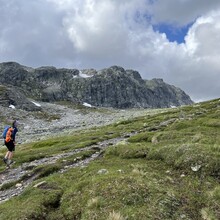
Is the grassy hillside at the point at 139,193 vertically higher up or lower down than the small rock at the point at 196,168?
lower down

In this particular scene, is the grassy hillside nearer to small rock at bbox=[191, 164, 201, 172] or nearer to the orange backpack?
small rock at bbox=[191, 164, 201, 172]

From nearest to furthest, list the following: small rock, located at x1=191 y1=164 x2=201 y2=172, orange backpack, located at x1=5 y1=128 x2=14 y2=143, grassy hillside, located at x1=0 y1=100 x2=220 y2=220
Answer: grassy hillside, located at x1=0 y1=100 x2=220 y2=220 → small rock, located at x1=191 y1=164 x2=201 y2=172 → orange backpack, located at x1=5 y1=128 x2=14 y2=143

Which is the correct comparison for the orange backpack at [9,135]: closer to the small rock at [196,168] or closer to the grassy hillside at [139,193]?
the grassy hillside at [139,193]

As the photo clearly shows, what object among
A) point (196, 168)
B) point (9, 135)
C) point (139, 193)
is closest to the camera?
point (139, 193)

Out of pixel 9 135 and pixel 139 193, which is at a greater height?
pixel 9 135

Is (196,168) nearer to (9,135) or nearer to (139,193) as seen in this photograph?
(139,193)

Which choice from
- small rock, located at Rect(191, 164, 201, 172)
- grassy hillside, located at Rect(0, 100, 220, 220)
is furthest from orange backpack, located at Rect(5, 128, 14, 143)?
small rock, located at Rect(191, 164, 201, 172)

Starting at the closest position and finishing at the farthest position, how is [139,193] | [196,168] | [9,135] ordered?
[139,193], [196,168], [9,135]

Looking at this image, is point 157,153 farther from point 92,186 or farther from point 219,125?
point 219,125

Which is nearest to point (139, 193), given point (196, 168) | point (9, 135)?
point (196, 168)

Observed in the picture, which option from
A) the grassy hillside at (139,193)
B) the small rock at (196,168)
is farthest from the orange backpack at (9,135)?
the small rock at (196,168)

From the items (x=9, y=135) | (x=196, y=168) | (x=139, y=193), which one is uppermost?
(x=9, y=135)

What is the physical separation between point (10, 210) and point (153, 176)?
25.7 feet

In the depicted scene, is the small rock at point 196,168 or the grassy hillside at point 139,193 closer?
the grassy hillside at point 139,193
